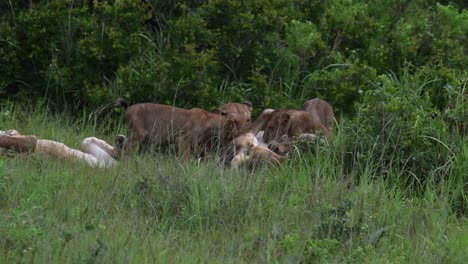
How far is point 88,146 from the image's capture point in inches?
390

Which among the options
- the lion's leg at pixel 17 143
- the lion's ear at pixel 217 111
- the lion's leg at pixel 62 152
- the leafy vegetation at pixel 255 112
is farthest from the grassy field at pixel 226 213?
the lion's ear at pixel 217 111

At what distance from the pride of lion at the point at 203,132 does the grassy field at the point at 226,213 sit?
513mm

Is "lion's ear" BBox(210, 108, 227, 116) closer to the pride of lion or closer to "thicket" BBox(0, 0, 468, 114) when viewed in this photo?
the pride of lion

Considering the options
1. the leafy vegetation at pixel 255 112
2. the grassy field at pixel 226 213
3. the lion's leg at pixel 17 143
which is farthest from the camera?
the lion's leg at pixel 17 143

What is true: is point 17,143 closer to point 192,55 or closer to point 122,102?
point 122,102

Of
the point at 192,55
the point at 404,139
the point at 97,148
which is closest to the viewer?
the point at 404,139

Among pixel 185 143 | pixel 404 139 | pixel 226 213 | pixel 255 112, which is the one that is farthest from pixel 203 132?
pixel 226 213

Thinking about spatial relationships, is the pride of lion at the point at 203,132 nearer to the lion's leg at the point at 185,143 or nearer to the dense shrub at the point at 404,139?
the lion's leg at the point at 185,143

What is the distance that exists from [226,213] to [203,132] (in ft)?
7.88

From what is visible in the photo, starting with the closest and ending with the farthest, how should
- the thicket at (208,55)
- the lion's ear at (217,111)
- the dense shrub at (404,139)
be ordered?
the dense shrub at (404,139) → the lion's ear at (217,111) → the thicket at (208,55)

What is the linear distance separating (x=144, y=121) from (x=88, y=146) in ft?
1.94

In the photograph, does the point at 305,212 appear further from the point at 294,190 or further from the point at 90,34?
the point at 90,34

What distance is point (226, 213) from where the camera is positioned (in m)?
7.79

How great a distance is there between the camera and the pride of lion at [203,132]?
32.0ft
